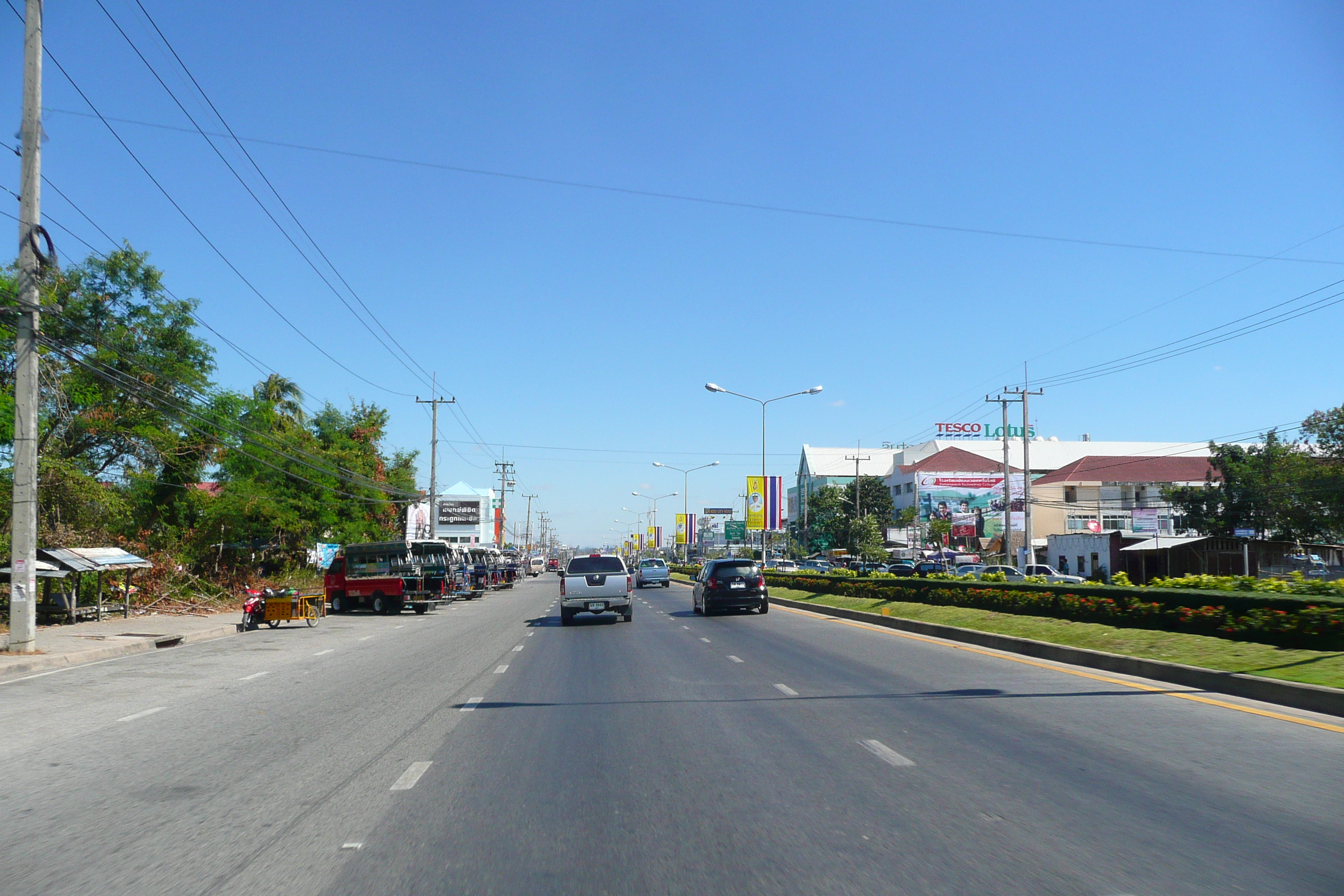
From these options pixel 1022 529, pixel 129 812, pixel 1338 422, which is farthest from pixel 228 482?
pixel 1022 529

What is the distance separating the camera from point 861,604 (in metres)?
32.3

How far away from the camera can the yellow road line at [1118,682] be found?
1017 cm

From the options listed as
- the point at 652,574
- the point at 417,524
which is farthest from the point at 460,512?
the point at 652,574

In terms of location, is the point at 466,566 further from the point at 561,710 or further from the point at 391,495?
the point at 561,710

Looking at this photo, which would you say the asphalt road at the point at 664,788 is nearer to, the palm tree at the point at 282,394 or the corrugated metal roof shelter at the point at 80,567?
the corrugated metal roof shelter at the point at 80,567

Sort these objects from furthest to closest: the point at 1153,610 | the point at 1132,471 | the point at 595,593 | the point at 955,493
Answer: the point at 955,493 < the point at 1132,471 < the point at 595,593 < the point at 1153,610

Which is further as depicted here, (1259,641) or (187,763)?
(1259,641)

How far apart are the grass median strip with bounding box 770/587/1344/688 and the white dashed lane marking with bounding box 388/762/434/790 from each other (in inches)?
386

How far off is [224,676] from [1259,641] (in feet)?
52.6

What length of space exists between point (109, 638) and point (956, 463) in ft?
383

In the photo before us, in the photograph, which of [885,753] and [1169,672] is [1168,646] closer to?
[1169,672]

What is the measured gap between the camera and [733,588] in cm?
3219

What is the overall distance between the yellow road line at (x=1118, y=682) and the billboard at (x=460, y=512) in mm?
117510

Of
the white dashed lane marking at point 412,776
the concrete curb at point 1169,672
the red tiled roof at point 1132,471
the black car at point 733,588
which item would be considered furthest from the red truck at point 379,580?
the red tiled roof at point 1132,471
